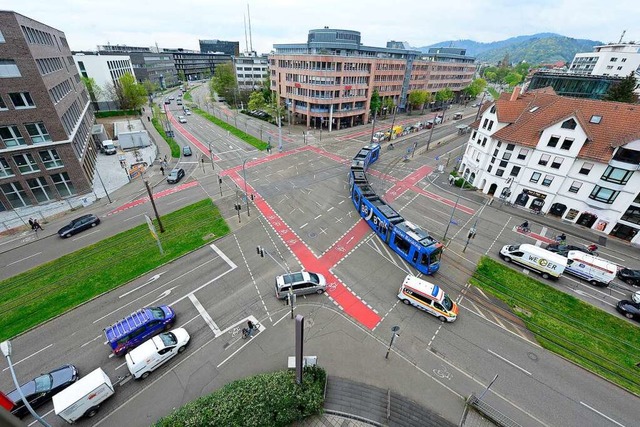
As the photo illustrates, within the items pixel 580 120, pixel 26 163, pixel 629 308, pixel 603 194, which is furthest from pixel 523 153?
pixel 26 163

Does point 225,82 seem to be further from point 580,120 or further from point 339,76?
point 580,120

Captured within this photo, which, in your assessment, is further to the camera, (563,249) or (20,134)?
(20,134)

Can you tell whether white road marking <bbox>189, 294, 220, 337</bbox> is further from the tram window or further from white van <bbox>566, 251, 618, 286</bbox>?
white van <bbox>566, 251, 618, 286</bbox>

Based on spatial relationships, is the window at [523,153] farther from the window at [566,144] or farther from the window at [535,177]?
the window at [566,144]

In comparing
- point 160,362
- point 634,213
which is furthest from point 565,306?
point 160,362

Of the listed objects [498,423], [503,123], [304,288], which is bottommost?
[498,423]

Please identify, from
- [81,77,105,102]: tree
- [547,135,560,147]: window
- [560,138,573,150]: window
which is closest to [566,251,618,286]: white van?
[560,138,573,150]: window

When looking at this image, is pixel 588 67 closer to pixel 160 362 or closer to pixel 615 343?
pixel 615 343

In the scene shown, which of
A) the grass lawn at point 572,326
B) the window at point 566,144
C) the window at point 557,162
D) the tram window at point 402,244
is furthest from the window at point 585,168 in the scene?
the tram window at point 402,244
